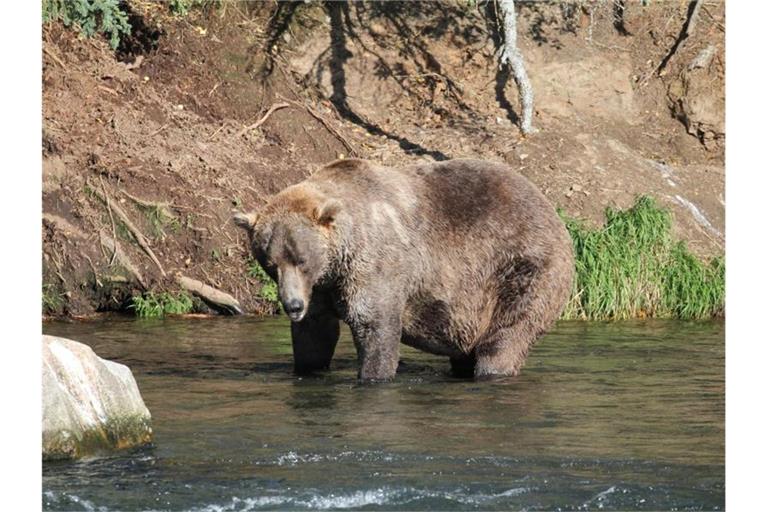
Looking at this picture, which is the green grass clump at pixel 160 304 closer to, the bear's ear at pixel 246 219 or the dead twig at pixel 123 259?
→ the dead twig at pixel 123 259

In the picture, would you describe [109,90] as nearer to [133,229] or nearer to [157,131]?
[157,131]

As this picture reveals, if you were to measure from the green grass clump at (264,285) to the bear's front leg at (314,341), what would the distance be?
4834 millimetres

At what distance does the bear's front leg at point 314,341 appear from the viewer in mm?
10211

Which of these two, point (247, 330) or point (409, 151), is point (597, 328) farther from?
point (409, 151)

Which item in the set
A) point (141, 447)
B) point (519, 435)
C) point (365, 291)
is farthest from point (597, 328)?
point (141, 447)

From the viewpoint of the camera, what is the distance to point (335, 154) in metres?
18.2

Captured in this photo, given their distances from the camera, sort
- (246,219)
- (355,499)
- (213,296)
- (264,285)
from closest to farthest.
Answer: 1. (355,499)
2. (246,219)
3. (213,296)
4. (264,285)

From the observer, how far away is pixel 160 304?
1480 centimetres

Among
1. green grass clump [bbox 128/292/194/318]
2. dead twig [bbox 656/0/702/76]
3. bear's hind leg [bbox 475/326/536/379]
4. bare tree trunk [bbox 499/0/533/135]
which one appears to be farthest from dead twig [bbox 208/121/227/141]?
bear's hind leg [bbox 475/326/536/379]

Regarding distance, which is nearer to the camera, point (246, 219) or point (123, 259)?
point (246, 219)

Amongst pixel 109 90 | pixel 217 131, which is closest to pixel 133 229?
pixel 217 131

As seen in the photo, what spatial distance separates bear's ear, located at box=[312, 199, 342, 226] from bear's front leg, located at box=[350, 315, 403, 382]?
0.77m

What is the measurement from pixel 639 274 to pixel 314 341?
5.74 meters

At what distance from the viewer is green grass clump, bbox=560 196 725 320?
586 inches
